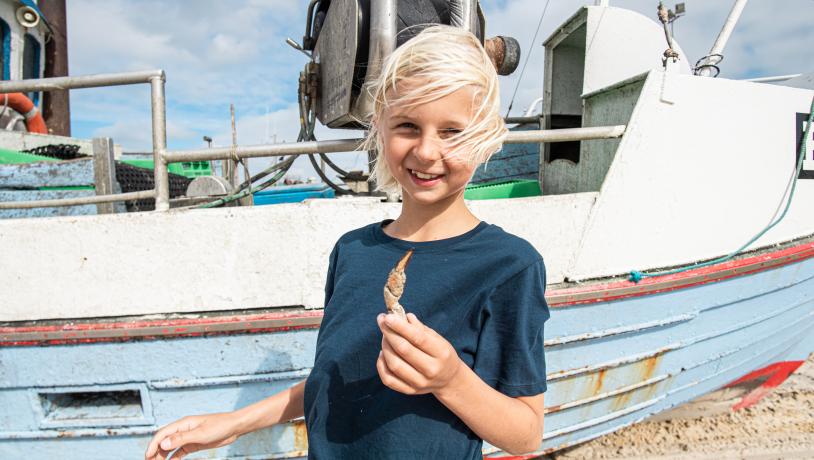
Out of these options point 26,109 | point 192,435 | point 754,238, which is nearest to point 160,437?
point 192,435

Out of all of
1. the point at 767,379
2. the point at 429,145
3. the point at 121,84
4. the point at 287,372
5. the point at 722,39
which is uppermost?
the point at 722,39

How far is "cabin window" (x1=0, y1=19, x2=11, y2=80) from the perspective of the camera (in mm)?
7227

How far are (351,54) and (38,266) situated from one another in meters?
1.68

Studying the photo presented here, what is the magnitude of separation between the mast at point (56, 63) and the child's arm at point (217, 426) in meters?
9.79

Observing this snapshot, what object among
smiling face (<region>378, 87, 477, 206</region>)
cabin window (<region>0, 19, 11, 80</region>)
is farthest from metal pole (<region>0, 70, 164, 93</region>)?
cabin window (<region>0, 19, 11, 80</region>)

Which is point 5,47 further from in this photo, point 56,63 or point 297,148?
point 297,148

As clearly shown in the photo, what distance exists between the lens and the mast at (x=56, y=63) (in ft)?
27.4

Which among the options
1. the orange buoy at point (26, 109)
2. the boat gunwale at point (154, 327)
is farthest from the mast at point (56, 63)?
the boat gunwale at point (154, 327)

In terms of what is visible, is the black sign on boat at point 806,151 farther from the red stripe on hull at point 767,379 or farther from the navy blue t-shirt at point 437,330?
the navy blue t-shirt at point 437,330

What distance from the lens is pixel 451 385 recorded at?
690 mm

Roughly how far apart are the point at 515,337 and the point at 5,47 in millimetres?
10161

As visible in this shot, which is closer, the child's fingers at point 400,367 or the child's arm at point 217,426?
the child's fingers at point 400,367

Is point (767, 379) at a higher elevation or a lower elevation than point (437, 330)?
lower

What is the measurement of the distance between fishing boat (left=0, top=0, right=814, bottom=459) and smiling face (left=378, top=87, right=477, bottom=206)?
1089mm
